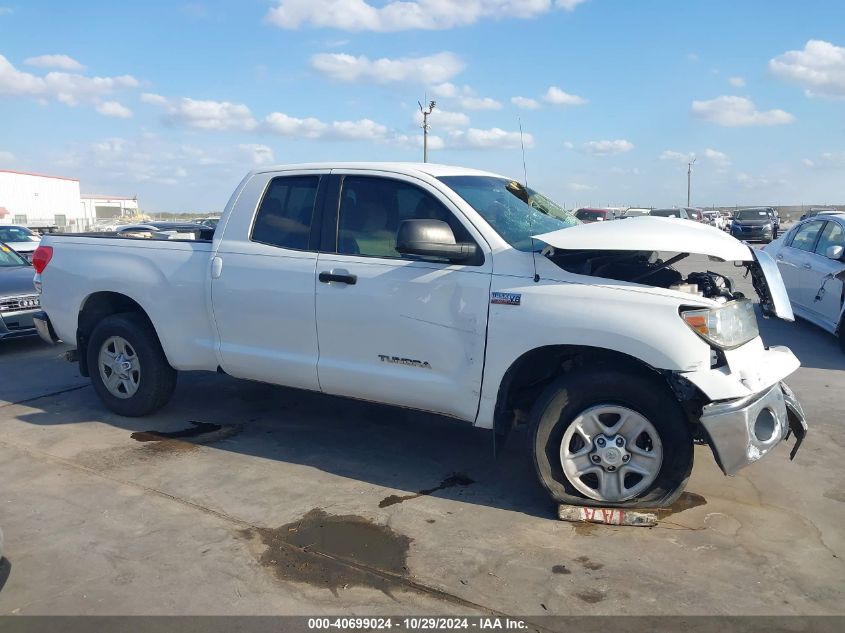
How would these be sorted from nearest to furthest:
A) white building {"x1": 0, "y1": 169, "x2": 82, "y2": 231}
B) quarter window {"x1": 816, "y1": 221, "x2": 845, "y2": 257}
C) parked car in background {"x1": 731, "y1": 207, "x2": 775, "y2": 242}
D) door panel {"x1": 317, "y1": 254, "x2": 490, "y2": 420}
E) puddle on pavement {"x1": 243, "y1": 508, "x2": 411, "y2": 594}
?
puddle on pavement {"x1": 243, "y1": 508, "x2": 411, "y2": 594}, door panel {"x1": 317, "y1": 254, "x2": 490, "y2": 420}, quarter window {"x1": 816, "y1": 221, "x2": 845, "y2": 257}, parked car in background {"x1": 731, "y1": 207, "x2": 775, "y2": 242}, white building {"x1": 0, "y1": 169, "x2": 82, "y2": 231}

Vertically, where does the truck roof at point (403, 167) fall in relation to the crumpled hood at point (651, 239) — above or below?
above

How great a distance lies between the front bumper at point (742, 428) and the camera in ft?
→ 11.8

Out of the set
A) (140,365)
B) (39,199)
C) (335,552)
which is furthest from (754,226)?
(39,199)

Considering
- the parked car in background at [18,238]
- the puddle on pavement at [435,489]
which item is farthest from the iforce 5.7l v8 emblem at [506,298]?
the parked car in background at [18,238]

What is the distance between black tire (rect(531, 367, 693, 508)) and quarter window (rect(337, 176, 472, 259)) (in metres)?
1.33

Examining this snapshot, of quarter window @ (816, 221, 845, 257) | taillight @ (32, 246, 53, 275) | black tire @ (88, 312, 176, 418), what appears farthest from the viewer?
quarter window @ (816, 221, 845, 257)

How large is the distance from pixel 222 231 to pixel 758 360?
3.65 metres

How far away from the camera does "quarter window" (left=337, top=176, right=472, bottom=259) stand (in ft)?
15.0

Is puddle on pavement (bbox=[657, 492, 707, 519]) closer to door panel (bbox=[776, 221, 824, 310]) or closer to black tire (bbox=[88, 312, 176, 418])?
black tire (bbox=[88, 312, 176, 418])

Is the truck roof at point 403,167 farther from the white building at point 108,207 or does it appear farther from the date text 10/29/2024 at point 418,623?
the white building at point 108,207

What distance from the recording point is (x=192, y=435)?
5.52 m

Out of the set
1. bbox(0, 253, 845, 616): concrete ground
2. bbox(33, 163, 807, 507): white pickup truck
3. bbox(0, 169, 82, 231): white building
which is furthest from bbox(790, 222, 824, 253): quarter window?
bbox(0, 169, 82, 231): white building

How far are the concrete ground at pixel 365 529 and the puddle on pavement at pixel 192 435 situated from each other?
0.02 m

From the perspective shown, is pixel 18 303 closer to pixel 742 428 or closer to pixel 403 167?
pixel 403 167
